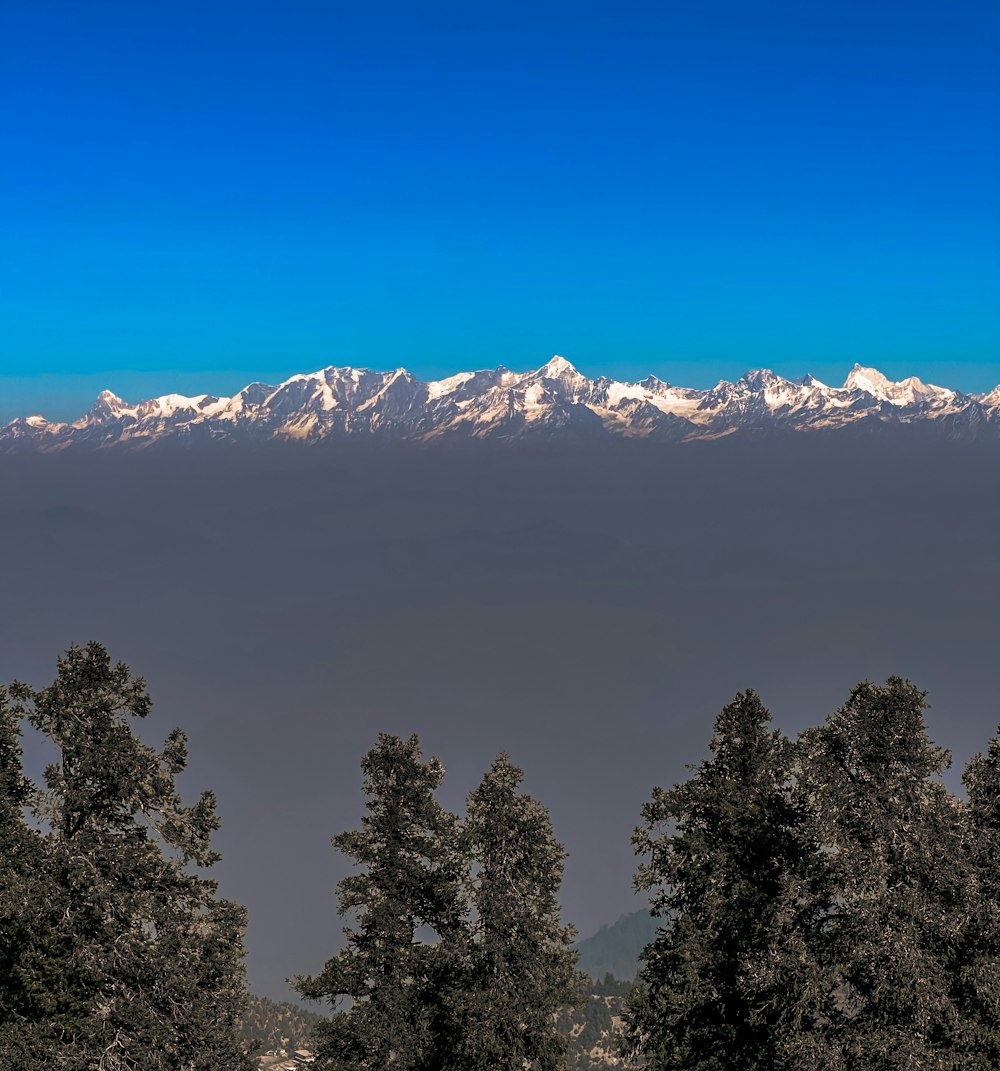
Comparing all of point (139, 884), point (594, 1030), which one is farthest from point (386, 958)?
point (594, 1030)

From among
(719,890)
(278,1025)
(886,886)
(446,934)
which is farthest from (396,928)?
(278,1025)

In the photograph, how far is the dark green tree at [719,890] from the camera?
41.1 meters

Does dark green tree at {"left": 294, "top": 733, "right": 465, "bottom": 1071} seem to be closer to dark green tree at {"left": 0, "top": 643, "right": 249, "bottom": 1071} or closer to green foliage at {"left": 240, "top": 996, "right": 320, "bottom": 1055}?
dark green tree at {"left": 0, "top": 643, "right": 249, "bottom": 1071}

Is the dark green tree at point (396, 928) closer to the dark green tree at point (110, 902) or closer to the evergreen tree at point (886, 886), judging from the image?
the dark green tree at point (110, 902)

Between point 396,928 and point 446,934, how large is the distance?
1831 millimetres

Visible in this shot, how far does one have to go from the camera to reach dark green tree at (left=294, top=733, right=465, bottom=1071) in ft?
139

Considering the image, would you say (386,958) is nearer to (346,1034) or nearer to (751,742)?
(346,1034)

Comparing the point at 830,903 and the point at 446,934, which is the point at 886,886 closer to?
the point at 830,903

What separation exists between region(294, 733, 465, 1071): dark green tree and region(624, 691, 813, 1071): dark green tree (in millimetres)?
7276

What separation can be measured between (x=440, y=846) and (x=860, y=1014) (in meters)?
15.2

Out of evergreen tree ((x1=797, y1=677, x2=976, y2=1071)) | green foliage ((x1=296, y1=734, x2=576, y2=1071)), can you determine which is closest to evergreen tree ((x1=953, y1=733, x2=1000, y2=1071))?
evergreen tree ((x1=797, y1=677, x2=976, y2=1071))

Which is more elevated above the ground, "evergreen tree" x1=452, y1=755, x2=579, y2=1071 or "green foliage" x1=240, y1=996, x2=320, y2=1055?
"evergreen tree" x1=452, y1=755, x2=579, y2=1071

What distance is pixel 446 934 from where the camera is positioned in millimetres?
42312

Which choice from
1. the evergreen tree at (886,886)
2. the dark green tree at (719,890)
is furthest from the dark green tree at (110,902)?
the evergreen tree at (886,886)
